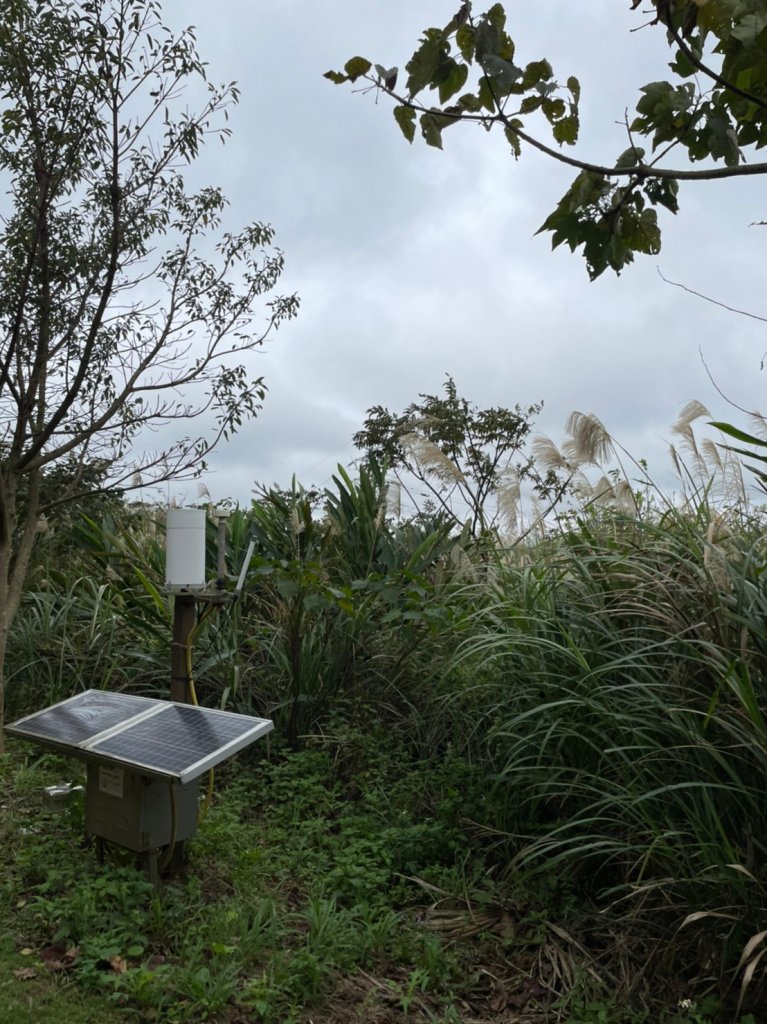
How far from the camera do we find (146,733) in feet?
11.8

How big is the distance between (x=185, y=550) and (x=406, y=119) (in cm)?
226

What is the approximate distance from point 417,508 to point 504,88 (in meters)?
4.69

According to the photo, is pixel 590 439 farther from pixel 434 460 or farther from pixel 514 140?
pixel 514 140

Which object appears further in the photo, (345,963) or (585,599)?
(585,599)

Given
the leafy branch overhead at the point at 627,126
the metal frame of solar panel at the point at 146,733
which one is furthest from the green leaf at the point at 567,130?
the metal frame of solar panel at the point at 146,733

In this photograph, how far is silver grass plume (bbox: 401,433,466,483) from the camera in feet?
19.0

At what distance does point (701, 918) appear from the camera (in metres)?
3.00

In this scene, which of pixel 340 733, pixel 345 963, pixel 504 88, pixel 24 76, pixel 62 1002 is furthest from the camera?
pixel 24 76

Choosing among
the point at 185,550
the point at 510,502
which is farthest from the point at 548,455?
the point at 185,550

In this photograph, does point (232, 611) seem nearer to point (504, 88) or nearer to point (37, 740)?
point (37, 740)

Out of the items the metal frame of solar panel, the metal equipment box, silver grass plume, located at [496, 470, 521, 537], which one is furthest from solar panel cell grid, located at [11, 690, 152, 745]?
silver grass plume, located at [496, 470, 521, 537]

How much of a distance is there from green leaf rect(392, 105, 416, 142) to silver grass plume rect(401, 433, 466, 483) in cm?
323

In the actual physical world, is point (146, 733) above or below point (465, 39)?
below

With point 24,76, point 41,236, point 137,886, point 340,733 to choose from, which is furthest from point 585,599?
Result: point 24,76
